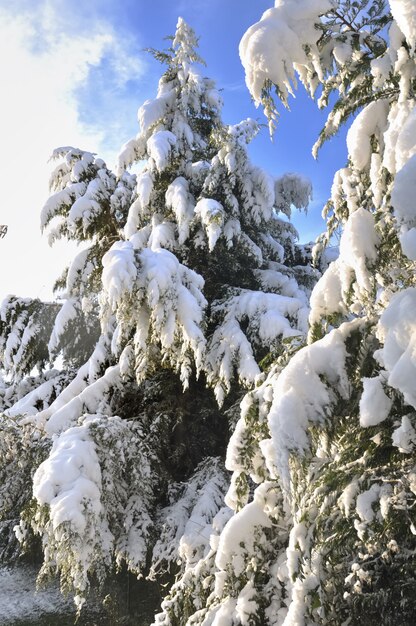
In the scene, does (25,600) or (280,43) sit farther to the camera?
(25,600)

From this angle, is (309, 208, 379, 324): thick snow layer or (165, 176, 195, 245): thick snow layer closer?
(309, 208, 379, 324): thick snow layer

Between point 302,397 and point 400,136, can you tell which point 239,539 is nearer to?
point 302,397

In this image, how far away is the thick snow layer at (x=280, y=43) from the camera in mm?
2074

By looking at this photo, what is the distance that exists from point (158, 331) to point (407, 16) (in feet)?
10.2

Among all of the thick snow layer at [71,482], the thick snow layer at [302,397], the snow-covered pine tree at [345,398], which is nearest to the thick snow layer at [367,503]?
the snow-covered pine tree at [345,398]

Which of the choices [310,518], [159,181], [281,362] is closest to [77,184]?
[159,181]

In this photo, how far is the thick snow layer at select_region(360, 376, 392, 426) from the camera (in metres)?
1.59

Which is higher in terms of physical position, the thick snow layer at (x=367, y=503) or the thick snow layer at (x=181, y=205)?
the thick snow layer at (x=181, y=205)

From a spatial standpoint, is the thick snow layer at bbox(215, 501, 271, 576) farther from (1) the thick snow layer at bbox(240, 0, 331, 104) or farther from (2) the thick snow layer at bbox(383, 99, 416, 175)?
(1) the thick snow layer at bbox(240, 0, 331, 104)

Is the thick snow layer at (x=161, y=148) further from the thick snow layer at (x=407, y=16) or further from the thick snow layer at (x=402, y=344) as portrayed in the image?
the thick snow layer at (x=402, y=344)

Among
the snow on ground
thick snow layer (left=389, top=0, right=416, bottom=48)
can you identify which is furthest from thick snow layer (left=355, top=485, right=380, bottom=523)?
the snow on ground

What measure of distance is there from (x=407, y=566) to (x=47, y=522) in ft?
9.85

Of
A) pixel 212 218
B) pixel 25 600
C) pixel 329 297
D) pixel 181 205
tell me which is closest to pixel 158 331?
pixel 212 218

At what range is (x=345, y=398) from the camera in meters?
1.71
